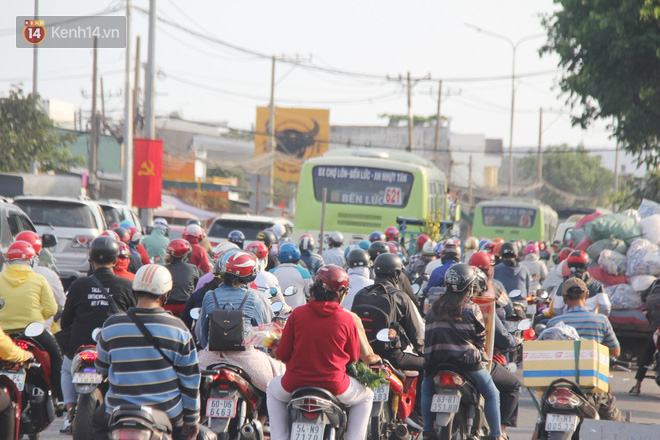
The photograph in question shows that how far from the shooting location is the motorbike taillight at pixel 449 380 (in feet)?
20.5

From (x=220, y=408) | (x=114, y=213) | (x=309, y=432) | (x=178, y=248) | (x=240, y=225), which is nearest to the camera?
(x=309, y=432)

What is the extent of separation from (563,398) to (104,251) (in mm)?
3525

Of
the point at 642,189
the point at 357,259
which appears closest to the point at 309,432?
the point at 357,259

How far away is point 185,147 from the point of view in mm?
69125

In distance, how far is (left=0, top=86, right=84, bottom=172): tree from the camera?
29.7 meters

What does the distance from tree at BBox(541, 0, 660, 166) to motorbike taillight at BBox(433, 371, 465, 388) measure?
41.1 ft

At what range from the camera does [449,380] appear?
6.27 m

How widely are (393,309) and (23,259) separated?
9.74 ft

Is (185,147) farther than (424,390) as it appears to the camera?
Yes

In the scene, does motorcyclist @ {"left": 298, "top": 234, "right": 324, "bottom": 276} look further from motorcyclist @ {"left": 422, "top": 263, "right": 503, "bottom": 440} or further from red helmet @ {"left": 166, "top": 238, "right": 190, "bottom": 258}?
motorcyclist @ {"left": 422, "top": 263, "right": 503, "bottom": 440}

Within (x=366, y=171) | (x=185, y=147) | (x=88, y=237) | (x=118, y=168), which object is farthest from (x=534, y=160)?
(x=88, y=237)

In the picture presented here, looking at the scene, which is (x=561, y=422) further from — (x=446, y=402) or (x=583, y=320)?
(x=583, y=320)

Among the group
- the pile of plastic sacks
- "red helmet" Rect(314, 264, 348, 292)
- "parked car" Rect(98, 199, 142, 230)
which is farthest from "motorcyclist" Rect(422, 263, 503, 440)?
"parked car" Rect(98, 199, 142, 230)

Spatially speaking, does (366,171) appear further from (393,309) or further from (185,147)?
(185,147)
